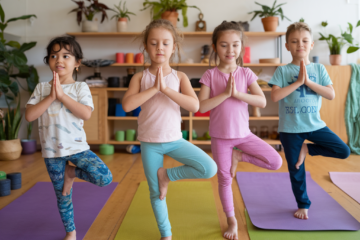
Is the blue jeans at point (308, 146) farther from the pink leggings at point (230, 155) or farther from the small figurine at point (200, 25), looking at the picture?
the small figurine at point (200, 25)

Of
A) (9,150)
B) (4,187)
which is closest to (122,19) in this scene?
(9,150)

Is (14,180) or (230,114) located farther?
(14,180)

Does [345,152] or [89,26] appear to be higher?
[89,26]

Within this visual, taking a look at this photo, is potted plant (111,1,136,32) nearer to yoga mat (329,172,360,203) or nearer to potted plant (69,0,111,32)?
potted plant (69,0,111,32)

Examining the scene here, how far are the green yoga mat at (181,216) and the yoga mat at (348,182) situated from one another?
1085mm

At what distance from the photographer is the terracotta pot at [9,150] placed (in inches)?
145

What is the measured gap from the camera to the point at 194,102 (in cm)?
165

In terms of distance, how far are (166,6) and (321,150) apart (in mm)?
2905

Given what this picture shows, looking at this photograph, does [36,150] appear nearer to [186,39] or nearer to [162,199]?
[186,39]

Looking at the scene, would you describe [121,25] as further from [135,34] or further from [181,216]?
[181,216]

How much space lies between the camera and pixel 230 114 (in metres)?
1.81

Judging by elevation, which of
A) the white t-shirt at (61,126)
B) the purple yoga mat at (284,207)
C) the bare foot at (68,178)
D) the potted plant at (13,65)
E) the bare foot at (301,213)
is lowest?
the purple yoga mat at (284,207)

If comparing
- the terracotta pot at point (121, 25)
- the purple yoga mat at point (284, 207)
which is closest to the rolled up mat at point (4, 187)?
the purple yoga mat at point (284, 207)

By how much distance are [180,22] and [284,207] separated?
3.06 m
